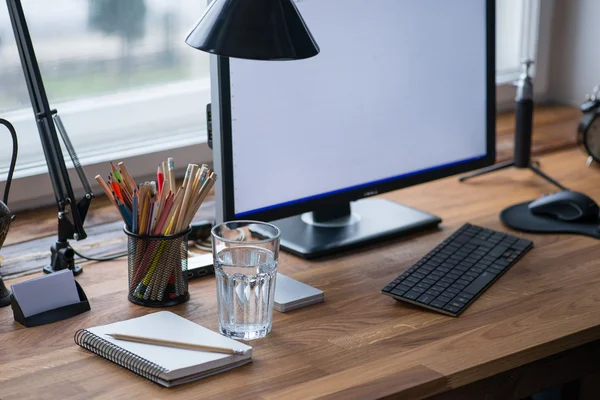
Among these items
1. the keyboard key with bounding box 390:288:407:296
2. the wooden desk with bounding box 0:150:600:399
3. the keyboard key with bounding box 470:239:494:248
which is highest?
the keyboard key with bounding box 470:239:494:248

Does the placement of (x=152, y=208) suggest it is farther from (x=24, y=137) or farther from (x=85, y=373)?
(x=24, y=137)

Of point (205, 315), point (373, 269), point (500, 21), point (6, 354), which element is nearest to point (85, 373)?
point (6, 354)

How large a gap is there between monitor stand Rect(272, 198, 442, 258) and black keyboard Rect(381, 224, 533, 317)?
0.34ft

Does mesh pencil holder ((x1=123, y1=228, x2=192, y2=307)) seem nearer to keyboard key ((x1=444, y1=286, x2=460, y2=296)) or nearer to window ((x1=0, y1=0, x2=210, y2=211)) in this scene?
keyboard key ((x1=444, y1=286, x2=460, y2=296))

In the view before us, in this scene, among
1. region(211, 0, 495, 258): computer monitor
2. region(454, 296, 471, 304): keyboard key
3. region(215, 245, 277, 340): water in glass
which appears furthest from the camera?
region(211, 0, 495, 258): computer monitor

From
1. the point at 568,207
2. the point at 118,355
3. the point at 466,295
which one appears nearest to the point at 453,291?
the point at 466,295

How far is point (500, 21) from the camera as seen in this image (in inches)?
103

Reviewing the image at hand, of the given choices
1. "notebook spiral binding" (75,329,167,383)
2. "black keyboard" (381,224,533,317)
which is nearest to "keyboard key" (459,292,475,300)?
"black keyboard" (381,224,533,317)

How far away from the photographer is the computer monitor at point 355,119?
153 cm

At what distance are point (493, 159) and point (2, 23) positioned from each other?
997 mm

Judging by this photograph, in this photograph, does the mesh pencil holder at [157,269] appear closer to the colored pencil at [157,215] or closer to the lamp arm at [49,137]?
the colored pencil at [157,215]

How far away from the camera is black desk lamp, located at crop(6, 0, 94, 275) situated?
148 cm

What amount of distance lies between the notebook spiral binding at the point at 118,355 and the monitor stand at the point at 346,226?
459 mm

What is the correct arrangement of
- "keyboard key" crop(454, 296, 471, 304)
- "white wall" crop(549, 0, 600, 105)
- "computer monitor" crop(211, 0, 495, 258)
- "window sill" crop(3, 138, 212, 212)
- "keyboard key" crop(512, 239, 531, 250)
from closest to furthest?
"keyboard key" crop(454, 296, 471, 304) < "computer monitor" crop(211, 0, 495, 258) < "keyboard key" crop(512, 239, 531, 250) < "window sill" crop(3, 138, 212, 212) < "white wall" crop(549, 0, 600, 105)
